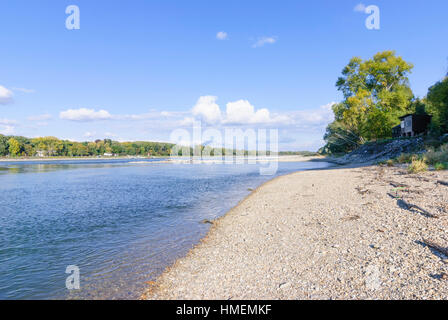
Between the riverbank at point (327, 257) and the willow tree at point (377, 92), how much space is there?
4707 centimetres

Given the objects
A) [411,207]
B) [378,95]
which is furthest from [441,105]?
[411,207]

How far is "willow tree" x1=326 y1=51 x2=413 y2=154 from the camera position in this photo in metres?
50.3

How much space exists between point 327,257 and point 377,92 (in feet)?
213

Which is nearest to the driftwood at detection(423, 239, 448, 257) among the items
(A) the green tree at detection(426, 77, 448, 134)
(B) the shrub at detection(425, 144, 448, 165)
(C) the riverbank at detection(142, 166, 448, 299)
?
(C) the riverbank at detection(142, 166, 448, 299)

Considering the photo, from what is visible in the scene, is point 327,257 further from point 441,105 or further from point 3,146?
point 3,146

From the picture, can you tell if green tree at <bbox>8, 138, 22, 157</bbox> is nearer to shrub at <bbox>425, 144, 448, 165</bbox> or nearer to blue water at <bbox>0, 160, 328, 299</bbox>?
blue water at <bbox>0, 160, 328, 299</bbox>

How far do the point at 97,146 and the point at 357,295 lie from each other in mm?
222863

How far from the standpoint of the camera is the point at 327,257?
6.05 meters

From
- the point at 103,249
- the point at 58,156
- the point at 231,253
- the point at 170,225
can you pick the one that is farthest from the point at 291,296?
the point at 58,156

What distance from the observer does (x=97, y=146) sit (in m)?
200

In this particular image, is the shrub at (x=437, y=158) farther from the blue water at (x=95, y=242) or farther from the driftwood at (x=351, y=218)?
the blue water at (x=95, y=242)

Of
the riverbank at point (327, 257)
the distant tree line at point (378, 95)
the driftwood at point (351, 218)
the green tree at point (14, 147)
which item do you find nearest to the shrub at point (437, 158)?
the riverbank at point (327, 257)

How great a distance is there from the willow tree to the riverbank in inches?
1853

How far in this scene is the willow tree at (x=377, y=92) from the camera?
50.3 metres
